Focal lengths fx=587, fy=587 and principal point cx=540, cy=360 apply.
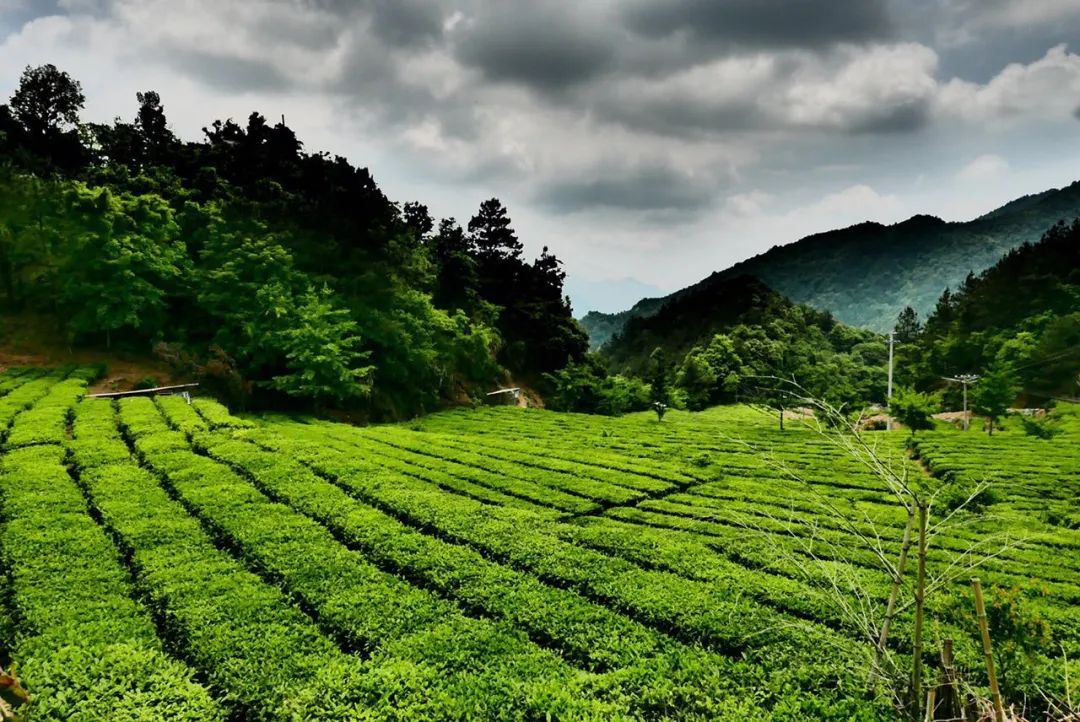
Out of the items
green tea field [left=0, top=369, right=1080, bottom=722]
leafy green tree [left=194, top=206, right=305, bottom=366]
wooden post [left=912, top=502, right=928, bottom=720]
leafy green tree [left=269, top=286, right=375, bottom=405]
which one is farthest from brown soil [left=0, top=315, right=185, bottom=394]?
wooden post [left=912, top=502, right=928, bottom=720]

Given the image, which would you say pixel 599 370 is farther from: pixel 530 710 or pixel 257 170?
pixel 530 710

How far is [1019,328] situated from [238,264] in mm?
65873

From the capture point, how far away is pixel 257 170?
143 feet

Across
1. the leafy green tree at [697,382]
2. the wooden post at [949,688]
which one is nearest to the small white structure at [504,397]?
the leafy green tree at [697,382]

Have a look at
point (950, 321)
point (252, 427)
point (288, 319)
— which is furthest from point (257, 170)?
point (950, 321)

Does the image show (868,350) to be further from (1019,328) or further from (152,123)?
(152,123)

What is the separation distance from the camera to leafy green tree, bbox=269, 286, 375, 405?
2609 centimetres

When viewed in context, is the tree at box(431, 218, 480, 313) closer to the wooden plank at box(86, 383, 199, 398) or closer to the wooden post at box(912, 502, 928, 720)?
the wooden plank at box(86, 383, 199, 398)

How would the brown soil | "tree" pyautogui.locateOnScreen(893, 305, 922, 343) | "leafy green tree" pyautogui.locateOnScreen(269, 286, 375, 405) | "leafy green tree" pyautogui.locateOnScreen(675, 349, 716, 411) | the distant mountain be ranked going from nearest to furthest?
"leafy green tree" pyautogui.locateOnScreen(269, 286, 375, 405), the brown soil, "leafy green tree" pyautogui.locateOnScreen(675, 349, 716, 411), "tree" pyautogui.locateOnScreen(893, 305, 922, 343), the distant mountain

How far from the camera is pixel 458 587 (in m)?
9.15

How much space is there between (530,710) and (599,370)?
1935 inches

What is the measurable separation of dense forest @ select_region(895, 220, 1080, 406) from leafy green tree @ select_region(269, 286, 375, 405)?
44292 mm

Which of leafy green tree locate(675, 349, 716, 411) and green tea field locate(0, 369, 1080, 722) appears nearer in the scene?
green tea field locate(0, 369, 1080, 722)

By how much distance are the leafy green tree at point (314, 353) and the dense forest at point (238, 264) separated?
3.6 inches
